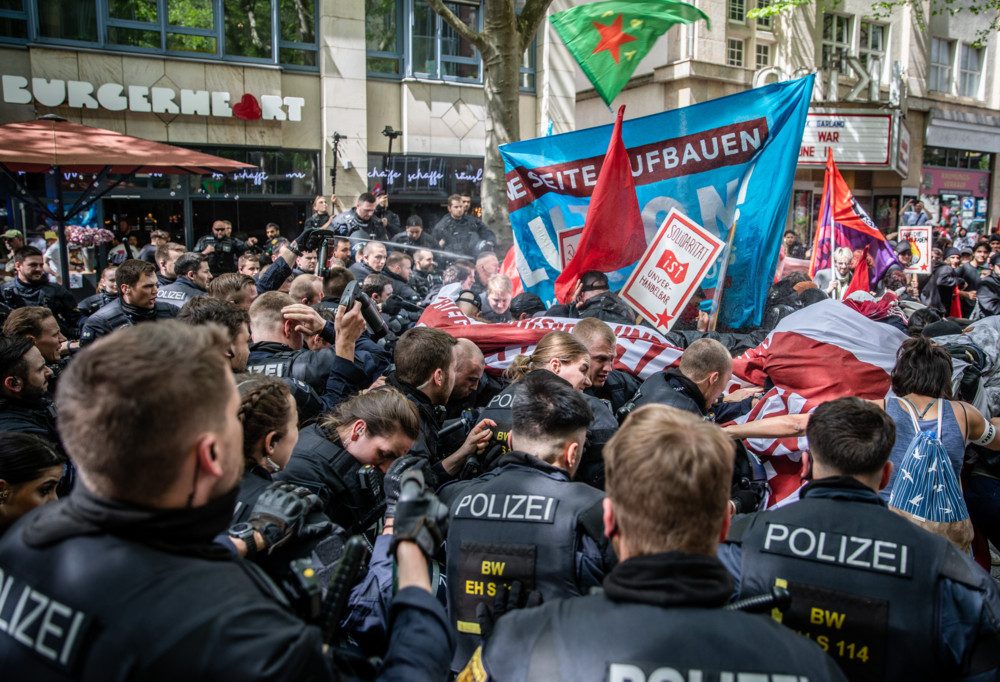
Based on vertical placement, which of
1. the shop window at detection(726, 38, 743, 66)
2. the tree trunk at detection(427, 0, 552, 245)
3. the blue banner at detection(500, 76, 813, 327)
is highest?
the shop window at detection(726, 38, 743, 66)

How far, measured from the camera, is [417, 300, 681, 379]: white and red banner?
18.2ft

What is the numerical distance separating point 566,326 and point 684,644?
4331 mm

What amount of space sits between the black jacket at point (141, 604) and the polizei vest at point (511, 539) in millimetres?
1282

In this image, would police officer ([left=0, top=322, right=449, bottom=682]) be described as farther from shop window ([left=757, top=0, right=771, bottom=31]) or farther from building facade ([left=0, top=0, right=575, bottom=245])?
shop window ([left=757, top=0, right=771, bottom=31])

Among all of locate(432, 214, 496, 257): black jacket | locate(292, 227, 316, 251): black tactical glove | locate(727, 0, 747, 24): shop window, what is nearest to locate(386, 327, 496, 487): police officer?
locate(292, 227, 316, 251): black tactical glove

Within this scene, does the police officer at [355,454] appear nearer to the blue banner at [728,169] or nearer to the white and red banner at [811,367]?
the white and red banner at [811,367]

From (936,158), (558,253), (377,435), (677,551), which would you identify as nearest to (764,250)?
(558,253)

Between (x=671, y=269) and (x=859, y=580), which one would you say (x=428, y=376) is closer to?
(x=859, y=580)

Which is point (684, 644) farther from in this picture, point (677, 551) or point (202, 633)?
point (202, 633)

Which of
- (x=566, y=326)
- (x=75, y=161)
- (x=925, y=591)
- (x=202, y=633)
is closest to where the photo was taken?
(x=202, y=633)

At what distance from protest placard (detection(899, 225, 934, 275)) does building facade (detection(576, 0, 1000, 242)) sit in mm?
8352

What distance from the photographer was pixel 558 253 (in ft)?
25.0

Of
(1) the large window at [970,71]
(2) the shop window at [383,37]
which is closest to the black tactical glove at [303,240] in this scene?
(2) the shop window at [383,37]

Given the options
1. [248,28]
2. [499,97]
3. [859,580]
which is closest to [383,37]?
[248,28]
